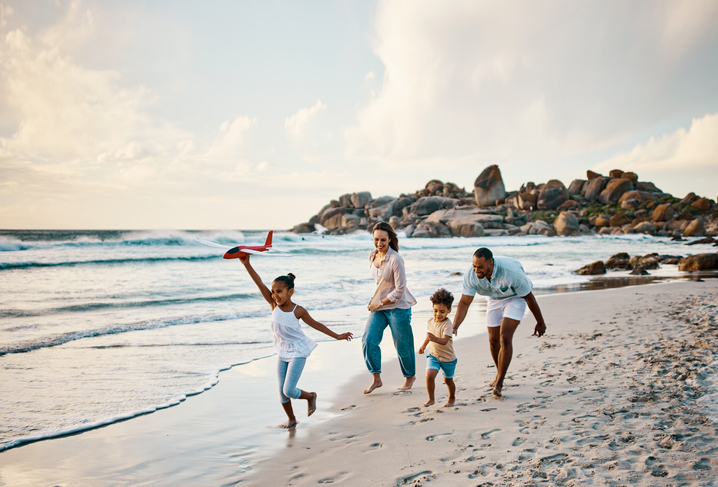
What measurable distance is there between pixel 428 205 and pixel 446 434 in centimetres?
6147

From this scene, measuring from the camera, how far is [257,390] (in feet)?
17.3

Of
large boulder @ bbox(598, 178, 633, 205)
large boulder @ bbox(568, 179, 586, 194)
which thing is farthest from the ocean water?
large boulder @ bbox(568, 179, 586, 194)

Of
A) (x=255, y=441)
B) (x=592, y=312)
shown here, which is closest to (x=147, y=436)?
(x=255, y=441)

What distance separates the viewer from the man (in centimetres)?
426

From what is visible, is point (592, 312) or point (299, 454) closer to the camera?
point (299, 454)

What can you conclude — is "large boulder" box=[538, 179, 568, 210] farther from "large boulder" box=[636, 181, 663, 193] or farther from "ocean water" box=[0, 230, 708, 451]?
"ocean water" box=[0, 230, 708, 451]

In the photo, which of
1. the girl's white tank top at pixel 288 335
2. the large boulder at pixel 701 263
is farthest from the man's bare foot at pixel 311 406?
the large boulder at pixel 701 263

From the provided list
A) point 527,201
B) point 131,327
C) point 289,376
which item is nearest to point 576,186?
point 527,201

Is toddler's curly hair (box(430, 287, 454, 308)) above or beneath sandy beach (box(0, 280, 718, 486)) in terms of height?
above

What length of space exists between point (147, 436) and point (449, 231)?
172 ft

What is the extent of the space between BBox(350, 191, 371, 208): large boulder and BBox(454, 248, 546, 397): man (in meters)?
66.1

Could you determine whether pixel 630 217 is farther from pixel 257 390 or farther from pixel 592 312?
pixel 257 390

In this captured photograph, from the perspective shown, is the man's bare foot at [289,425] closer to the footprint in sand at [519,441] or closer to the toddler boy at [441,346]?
the toddler boy at [441,346]

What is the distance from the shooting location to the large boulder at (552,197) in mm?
66875
